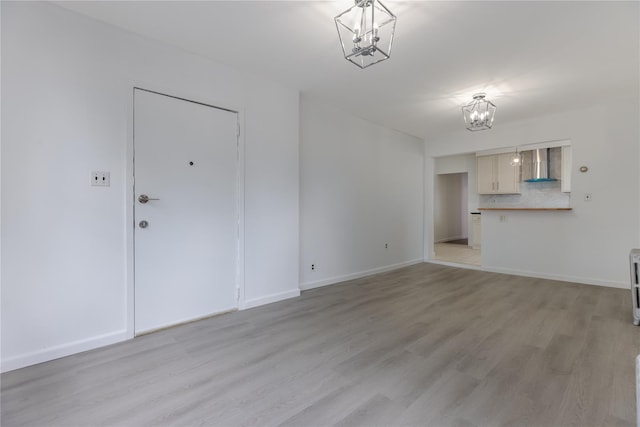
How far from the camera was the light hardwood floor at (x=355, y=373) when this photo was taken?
1.49 meters

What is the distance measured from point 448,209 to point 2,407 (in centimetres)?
995

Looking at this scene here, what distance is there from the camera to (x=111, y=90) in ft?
7.45

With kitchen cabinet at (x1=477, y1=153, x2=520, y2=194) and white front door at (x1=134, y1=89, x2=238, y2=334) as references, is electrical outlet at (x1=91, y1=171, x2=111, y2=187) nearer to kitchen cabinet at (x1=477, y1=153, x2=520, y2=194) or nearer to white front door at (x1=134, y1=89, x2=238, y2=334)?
white front door at (x1=134, y1=89, x2=238, y2=334)

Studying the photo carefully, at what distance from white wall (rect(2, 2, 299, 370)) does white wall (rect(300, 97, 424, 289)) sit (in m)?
1.88

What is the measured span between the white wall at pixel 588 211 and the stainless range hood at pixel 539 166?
4.63 ft

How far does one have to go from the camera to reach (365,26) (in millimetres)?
2033

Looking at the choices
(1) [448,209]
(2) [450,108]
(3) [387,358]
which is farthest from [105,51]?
(1) [448,209]

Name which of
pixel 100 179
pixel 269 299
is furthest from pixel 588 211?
pixel 100 179

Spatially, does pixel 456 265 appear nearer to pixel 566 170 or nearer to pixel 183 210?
pixel 566 170

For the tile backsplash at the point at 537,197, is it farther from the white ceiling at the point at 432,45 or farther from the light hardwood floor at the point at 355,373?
the light hardwood floor at the point at 355,373

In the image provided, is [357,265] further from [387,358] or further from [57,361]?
[57,361]

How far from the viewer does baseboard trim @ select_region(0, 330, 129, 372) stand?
6.20 feet

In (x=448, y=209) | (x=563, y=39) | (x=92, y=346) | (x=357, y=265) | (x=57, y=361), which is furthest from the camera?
(x=448, y=209)

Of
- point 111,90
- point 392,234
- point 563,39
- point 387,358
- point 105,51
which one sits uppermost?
point 563,39
